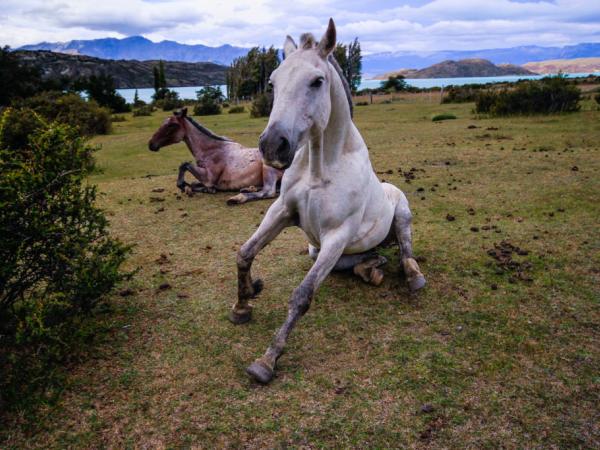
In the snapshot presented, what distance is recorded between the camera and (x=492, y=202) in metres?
6.88

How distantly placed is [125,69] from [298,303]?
559 feet

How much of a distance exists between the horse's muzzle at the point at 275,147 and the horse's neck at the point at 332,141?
2.41ft

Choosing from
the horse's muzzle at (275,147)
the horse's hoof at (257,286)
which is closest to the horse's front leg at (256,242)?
the horse's hoof at (257,286)

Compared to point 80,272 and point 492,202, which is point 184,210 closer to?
point 80,272

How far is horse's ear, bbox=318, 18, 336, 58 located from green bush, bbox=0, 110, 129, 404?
2.10 meters

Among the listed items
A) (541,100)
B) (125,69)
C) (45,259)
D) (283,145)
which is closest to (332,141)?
(283,145)

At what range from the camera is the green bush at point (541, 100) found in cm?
1692

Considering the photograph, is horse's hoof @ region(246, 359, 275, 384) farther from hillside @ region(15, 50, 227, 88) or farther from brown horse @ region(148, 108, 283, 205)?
hillside @ region(15, 50, 227, 88)

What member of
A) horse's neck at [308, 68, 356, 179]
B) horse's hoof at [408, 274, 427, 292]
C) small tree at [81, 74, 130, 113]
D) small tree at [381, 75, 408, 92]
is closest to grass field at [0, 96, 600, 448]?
horse's hoof at [408, 274, 427, 292]

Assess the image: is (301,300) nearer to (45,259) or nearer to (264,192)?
(45,259)

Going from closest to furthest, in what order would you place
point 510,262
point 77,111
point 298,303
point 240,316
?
point 298,303 < point 240,316 < point 510,262 < point 77,111

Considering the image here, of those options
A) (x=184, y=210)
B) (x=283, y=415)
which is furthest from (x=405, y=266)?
(x=184, y=210)

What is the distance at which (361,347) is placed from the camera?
10.8 ft

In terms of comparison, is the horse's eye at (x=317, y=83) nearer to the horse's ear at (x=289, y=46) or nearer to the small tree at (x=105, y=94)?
the horse's ear at (x=289, y=46)
